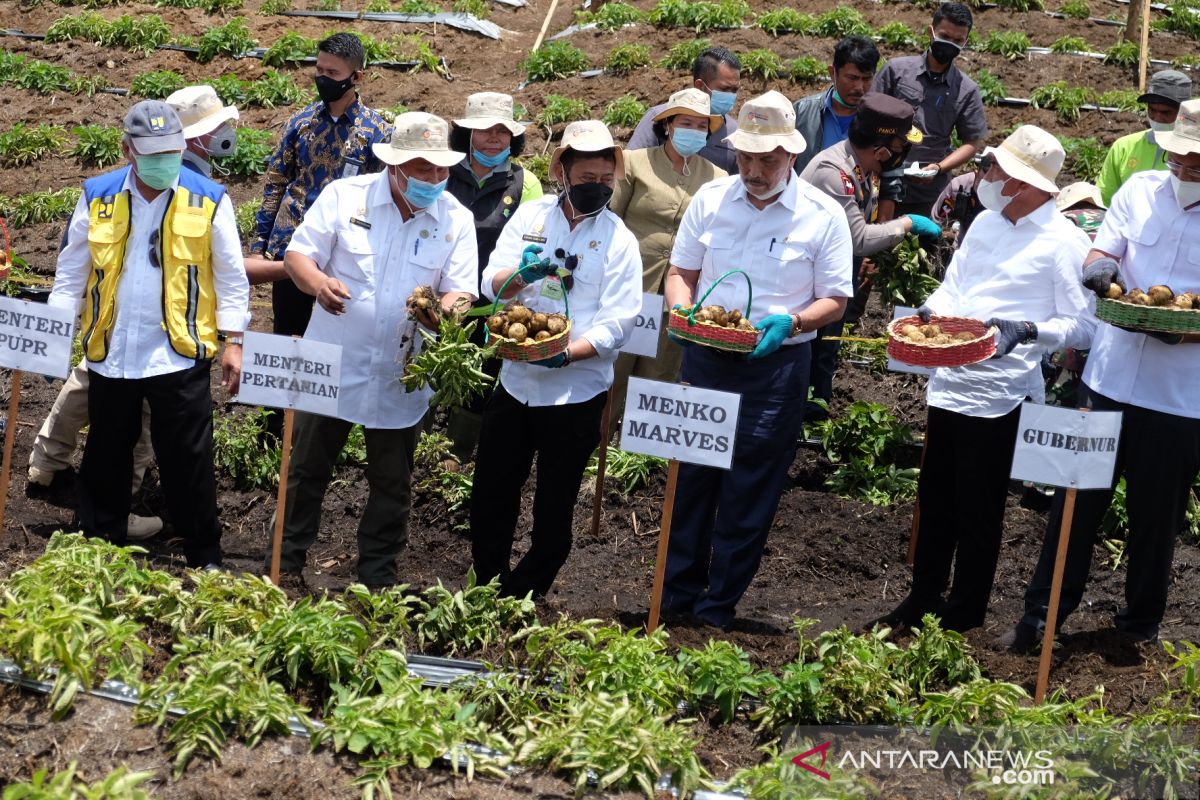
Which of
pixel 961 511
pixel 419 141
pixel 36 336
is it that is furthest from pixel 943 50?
pixel 36 336

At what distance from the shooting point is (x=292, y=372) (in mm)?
5711

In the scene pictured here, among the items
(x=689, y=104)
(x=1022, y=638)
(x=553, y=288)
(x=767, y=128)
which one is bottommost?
(x=1022, y=638)

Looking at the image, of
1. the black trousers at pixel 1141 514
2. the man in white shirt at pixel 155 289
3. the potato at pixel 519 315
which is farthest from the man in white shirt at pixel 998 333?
the man in white shirt at pixel 155 289

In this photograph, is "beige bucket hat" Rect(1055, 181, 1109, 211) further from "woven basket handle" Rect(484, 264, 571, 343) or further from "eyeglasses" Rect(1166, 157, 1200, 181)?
"woven basket handle" Rect(484, 264, 571, 343)

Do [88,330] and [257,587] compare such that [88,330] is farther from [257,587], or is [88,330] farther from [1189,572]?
[1189,572]

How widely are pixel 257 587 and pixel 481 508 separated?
4.11ft

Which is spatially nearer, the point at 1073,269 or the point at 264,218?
the point at 1073,269

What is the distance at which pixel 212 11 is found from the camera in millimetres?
15562

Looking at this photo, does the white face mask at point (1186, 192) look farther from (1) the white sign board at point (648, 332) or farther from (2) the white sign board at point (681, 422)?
(1) the white sign board at point (648, 332)

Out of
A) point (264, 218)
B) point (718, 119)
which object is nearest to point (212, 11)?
point (264, 218)

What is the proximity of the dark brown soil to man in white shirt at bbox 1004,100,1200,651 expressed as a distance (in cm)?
39

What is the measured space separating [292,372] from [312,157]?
81.0 inches

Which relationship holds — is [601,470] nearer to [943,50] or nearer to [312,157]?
[312,157]

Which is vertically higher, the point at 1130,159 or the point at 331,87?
the point at 1130,159
